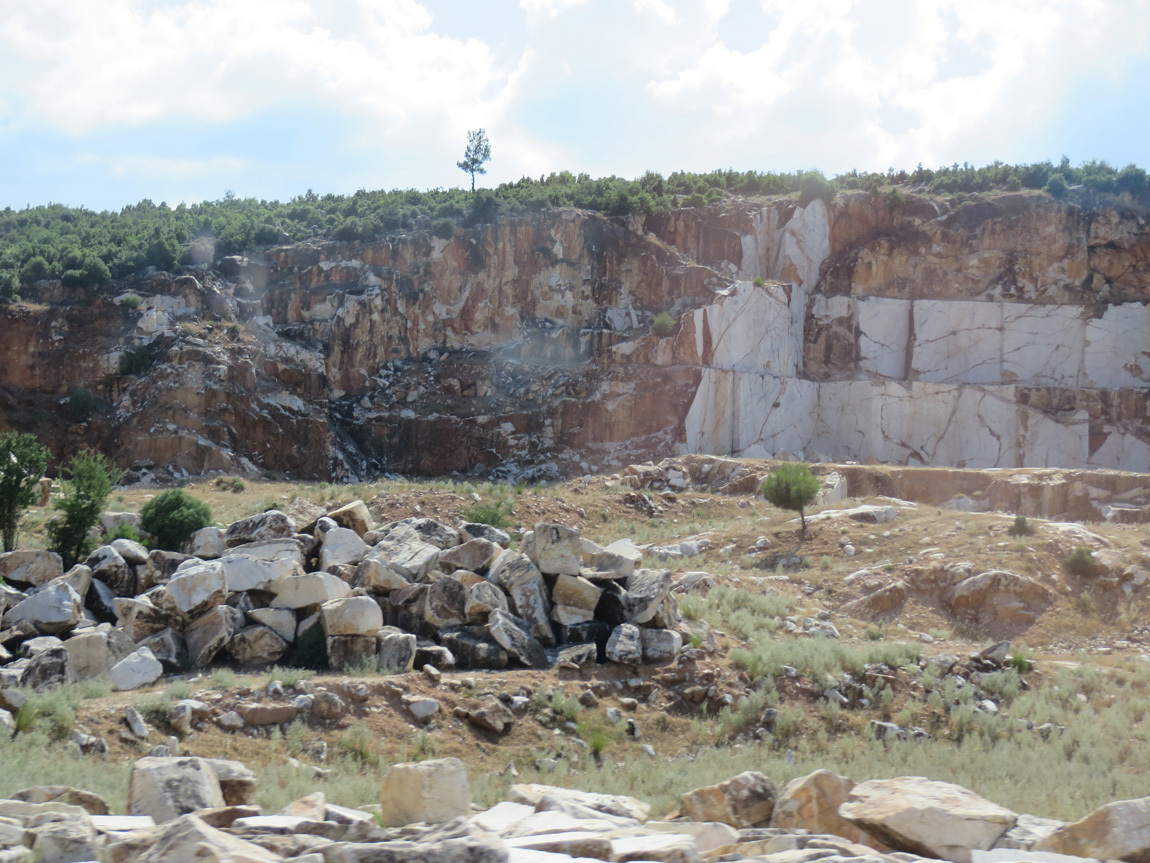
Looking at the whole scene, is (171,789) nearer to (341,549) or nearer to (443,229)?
(341,549)

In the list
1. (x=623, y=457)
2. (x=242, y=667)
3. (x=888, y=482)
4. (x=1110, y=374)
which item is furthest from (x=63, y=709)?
(x=1110, y=374)

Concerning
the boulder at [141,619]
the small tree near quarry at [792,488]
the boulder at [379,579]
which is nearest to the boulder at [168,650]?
the boulder at [141,619]

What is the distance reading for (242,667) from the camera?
34.8 ft

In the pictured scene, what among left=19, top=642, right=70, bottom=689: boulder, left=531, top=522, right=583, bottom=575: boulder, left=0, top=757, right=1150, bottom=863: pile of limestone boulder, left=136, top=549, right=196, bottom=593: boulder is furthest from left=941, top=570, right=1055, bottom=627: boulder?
left=19, top=642, right=70, bottom=689: boulder

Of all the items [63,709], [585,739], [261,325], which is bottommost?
[585,739]

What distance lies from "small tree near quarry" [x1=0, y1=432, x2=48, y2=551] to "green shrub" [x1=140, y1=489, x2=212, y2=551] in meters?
2.03

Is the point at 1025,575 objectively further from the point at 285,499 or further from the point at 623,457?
the point at 623,457

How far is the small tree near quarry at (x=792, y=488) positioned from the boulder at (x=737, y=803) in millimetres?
14730

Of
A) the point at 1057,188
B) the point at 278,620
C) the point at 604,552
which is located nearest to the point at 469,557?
the point at 604,552

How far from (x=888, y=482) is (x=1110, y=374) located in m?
17.6

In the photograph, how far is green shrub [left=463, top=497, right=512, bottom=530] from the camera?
20250 mm

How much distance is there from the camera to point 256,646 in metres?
10.7

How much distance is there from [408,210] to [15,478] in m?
27.2

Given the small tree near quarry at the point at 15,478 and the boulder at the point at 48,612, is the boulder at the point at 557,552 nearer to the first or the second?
the boulder at the point at 48,612
